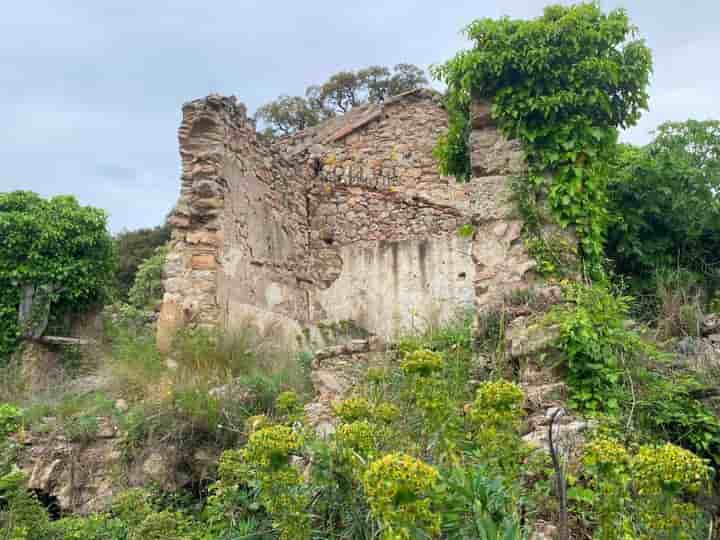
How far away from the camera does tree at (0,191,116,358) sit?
33.1 ft

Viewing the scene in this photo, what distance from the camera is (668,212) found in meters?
5.85

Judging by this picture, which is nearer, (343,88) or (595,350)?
(595,350)

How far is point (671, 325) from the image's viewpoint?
5031 mm

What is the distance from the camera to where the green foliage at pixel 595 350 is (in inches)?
165

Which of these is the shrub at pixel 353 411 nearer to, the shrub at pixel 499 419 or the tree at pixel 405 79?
the shrub at pixel 499 419

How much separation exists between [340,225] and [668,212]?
6.15 m

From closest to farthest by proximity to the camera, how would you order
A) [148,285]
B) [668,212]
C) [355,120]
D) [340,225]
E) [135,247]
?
[668,212] < [340,225] < [355,120] < [148,285] < [135,247]

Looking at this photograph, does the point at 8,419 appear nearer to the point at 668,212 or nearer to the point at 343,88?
the point at 668,212

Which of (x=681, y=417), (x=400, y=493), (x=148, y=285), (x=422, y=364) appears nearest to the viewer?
(x=400, y=493)

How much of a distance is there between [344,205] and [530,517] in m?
8.87

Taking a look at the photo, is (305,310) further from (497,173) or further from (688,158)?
(688,158)

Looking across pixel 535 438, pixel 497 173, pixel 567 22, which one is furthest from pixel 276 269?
pixel 535 438

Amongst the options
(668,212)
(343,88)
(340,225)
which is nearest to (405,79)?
(343,88)

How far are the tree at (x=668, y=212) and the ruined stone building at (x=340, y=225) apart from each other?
1.19 metres
